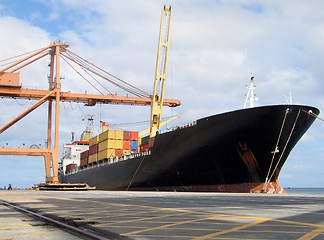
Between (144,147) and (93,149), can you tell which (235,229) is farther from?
(93,149)

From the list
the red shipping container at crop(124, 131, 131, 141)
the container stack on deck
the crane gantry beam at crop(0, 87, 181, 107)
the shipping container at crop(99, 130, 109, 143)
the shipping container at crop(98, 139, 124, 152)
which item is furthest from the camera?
the crane gantry beam at crop(0, 87, 181, 107)

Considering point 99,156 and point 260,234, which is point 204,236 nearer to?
point 260,234

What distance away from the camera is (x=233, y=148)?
27547mm

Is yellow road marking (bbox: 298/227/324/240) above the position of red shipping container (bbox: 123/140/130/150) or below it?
below

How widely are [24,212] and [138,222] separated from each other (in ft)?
15.1

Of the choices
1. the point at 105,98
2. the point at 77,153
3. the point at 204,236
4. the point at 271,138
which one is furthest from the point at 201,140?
the point at 77,153

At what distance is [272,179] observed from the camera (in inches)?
1098

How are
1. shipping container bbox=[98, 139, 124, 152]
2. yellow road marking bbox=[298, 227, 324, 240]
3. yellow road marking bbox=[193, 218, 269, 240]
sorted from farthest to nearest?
shipping container bbox=[98, 139, 124, 152] < yellow road marking bbox=[193, 218, 269, 240] < yellow road marking bbox=[298, 227, 324, 240]

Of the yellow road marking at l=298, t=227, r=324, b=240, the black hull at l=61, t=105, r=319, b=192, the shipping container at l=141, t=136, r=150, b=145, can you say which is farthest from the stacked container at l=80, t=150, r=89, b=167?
the yellow road marking at l=298, t=227, r=324, b=240

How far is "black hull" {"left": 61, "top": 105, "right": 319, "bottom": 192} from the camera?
26.7 meters

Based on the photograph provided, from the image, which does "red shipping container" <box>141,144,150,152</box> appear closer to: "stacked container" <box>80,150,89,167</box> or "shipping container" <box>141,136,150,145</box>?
"shipping container" <box>141,136,150,145</box>

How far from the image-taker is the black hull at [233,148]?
87.6ft

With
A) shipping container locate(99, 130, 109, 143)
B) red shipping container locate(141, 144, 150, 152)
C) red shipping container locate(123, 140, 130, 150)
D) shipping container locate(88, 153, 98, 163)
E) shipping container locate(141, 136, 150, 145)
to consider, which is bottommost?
shipping container locate(88, 153, 98, 163)

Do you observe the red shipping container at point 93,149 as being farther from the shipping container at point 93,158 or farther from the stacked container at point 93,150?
the shipping container at point 93,158
